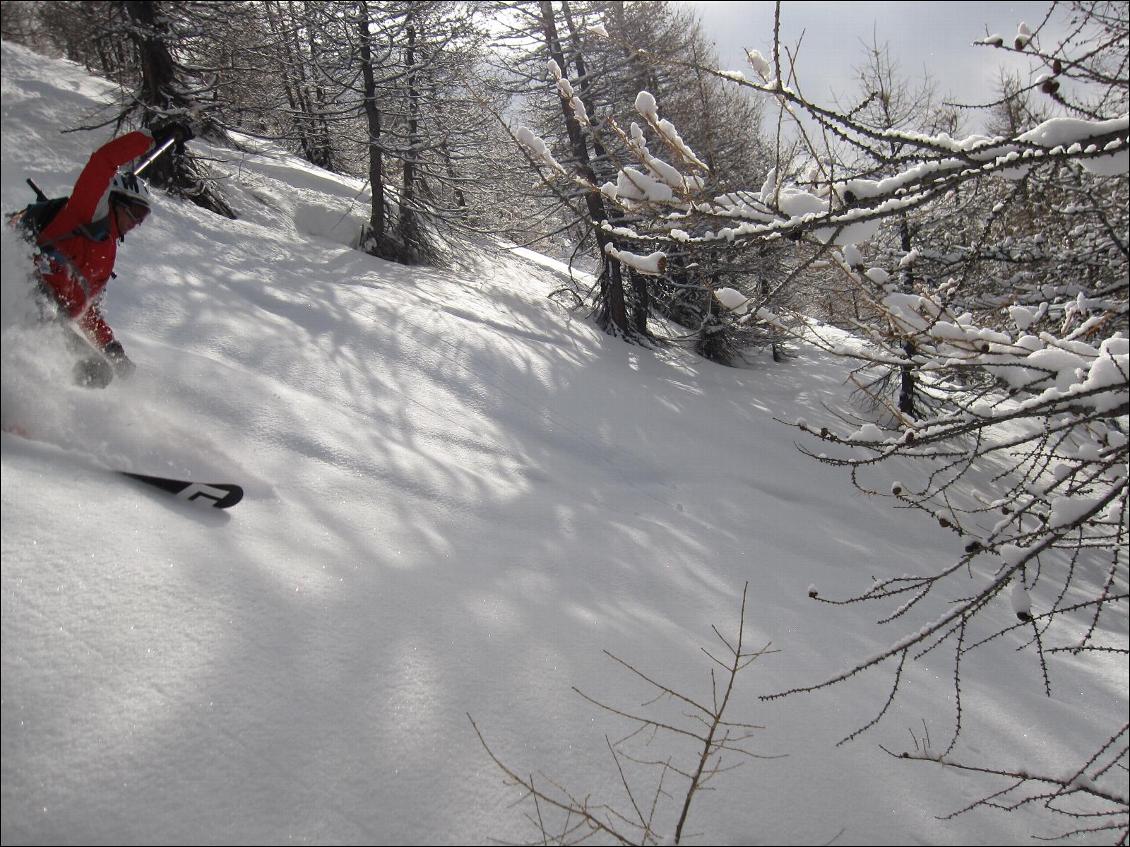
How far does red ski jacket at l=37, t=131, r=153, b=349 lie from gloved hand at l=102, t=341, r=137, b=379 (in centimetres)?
10

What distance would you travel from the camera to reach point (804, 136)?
6.61ft

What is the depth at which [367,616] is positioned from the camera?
290 centimetres

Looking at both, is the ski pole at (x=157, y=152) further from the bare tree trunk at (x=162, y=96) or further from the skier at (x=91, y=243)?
the bare tree trunk at (x=162, y=96)

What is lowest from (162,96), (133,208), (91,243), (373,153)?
(91,243)

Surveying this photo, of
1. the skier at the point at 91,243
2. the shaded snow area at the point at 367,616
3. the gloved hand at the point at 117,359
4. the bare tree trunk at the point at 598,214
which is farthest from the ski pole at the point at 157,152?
the bare tree trunk at the point at 598,214

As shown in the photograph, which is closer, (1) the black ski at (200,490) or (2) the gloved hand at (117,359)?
(1) the black ski at (200,490)

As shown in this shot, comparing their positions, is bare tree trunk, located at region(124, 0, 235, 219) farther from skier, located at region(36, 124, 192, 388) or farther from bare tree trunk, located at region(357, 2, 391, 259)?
bare tree trunk, located at region(357, 2, 391, 259)

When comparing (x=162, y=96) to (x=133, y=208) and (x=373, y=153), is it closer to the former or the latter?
(x=133, y=208)

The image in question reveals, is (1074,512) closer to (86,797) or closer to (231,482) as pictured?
(86,797)

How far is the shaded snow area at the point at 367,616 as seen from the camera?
213 cm

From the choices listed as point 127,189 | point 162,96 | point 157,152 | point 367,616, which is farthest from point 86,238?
point 162,96

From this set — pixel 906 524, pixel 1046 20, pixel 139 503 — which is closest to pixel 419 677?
pixel 139 503

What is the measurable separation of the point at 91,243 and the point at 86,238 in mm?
42

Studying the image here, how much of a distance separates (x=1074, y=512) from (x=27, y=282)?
4349mm
